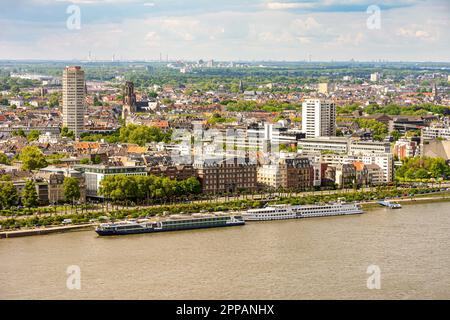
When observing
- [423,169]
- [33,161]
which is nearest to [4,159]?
[33,161]

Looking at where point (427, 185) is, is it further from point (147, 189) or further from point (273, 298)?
point (273, 298)

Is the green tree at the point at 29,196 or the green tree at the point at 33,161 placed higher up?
the green tree at the point at 33,161

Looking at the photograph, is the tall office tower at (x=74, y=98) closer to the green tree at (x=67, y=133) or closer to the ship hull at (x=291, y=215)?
the green tree at (x=67, y=133)

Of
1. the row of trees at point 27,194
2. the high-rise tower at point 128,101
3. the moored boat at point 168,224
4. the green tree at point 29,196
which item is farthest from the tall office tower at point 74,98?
the moored boat at point 168,224

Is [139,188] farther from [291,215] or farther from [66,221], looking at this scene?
[291,215]

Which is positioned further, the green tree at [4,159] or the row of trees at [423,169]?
the green tree at [4,159]
